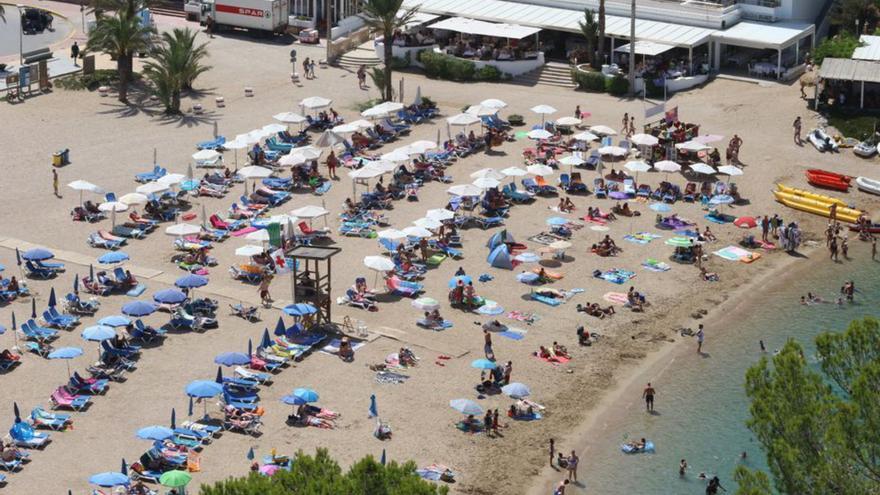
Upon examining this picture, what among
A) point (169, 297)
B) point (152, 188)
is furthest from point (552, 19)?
point (169, 297)

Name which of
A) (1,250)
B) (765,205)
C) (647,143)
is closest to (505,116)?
(647,143)

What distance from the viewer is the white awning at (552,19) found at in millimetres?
84938

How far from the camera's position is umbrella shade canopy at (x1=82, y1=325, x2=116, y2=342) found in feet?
175

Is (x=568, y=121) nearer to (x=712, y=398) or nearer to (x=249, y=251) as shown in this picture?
(x=249, y=251)

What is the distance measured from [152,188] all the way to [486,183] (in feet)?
46.0

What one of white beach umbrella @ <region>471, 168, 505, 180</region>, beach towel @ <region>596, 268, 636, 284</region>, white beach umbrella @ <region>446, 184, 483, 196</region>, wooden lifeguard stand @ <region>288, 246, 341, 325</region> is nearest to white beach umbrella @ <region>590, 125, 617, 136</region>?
white beach umbrella @ <region>471, 168, 505, 180</region>

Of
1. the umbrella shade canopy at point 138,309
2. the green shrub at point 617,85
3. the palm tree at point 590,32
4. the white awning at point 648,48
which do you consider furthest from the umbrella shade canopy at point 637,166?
the umbrella shade canopy at point 138,309

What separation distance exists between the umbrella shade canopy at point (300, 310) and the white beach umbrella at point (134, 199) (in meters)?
12.7

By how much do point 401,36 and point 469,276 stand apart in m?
30.5

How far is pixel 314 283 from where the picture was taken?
5784 cm

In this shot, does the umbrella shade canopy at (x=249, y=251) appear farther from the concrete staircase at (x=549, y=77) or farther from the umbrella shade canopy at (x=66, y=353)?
the concrete staircase at (x=549, y=77)

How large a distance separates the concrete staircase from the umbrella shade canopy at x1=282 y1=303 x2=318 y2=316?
3293cm

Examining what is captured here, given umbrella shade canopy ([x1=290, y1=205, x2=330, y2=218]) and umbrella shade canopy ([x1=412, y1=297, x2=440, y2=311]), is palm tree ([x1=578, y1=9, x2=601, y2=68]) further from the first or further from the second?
umbrella shade canopy ([x1=412, y1=297, x2=440, y2=311])

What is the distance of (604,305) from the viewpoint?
60594 millimetres
